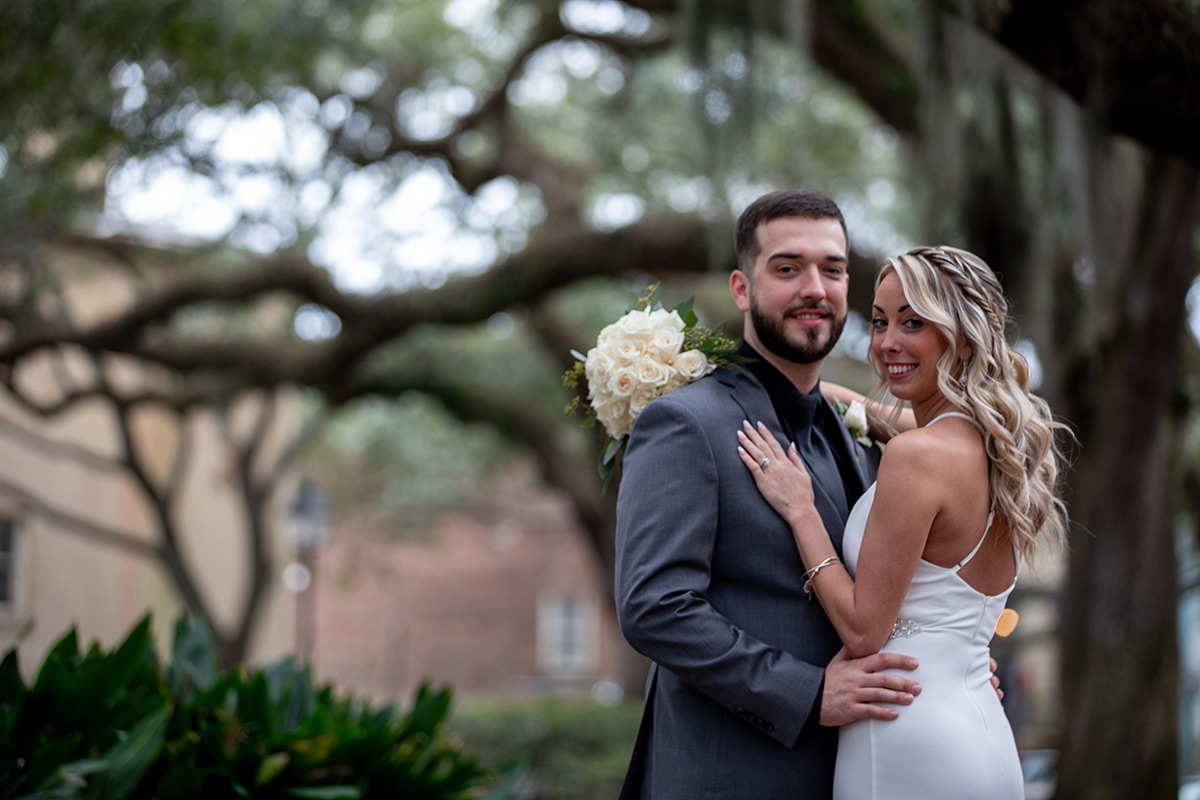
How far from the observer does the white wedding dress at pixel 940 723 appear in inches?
86.0

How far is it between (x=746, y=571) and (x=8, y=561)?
13.4m

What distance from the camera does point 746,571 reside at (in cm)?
238

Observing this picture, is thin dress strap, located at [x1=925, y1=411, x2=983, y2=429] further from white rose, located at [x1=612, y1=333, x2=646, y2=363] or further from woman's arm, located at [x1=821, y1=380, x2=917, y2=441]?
white rose, located at [x1=612, y1=333, x2=646, y2=363]

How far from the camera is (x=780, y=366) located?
8.57 feet

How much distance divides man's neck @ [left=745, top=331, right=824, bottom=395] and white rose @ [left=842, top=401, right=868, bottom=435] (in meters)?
0.29

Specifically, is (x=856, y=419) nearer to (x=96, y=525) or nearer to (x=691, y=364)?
(x=691, y=364)

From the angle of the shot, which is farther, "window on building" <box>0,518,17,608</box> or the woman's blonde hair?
"window on building" <box>0,518,17,608</box>

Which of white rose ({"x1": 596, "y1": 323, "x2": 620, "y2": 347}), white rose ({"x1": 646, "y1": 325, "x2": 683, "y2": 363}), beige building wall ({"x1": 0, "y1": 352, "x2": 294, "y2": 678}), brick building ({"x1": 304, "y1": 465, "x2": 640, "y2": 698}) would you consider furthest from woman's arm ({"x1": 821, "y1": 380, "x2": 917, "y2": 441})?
brick building ({"x1": 304, "y1": 465, "x2": 640, "y2": 698})

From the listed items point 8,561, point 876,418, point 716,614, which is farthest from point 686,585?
point 8,561

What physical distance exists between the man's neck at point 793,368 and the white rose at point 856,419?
0.96 ft

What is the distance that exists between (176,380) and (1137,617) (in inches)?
404

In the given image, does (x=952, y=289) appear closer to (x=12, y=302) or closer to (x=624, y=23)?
(x=624, y=23)

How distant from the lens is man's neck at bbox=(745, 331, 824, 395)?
2604 mm

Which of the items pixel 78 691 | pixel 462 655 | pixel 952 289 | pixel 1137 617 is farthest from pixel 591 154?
pixel 462 655
